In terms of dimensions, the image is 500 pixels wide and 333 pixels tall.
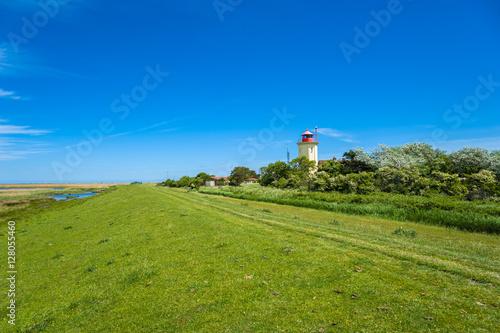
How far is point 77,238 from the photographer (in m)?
17.1

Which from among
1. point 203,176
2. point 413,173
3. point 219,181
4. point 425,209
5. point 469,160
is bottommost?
point 425,209

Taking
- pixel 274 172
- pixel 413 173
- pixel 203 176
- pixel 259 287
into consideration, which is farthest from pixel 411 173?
pixel 203 176

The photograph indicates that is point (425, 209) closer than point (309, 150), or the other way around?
point (425, 209)

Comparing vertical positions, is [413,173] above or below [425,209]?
above

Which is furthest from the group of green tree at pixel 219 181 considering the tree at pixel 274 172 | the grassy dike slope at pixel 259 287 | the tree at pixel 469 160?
the grassy dike slope at pixel 259 287

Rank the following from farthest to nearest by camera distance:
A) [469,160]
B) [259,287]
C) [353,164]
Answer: [353,164]
[469,160]
[259,287]

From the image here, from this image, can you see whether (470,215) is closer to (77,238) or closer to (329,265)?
(329,265)

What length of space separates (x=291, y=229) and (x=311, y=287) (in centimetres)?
754

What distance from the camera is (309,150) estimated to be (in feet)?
202

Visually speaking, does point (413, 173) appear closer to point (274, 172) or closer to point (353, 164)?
point (353, 164)

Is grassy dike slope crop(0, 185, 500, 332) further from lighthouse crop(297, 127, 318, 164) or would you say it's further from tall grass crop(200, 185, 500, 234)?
lighthouse crop(297, 127, 318, 164)

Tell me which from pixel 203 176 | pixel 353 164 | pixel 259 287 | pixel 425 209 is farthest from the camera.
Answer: pixel 203 176

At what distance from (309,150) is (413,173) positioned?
28.6m

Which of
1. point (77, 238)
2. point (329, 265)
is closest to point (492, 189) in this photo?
point (329, 265)
